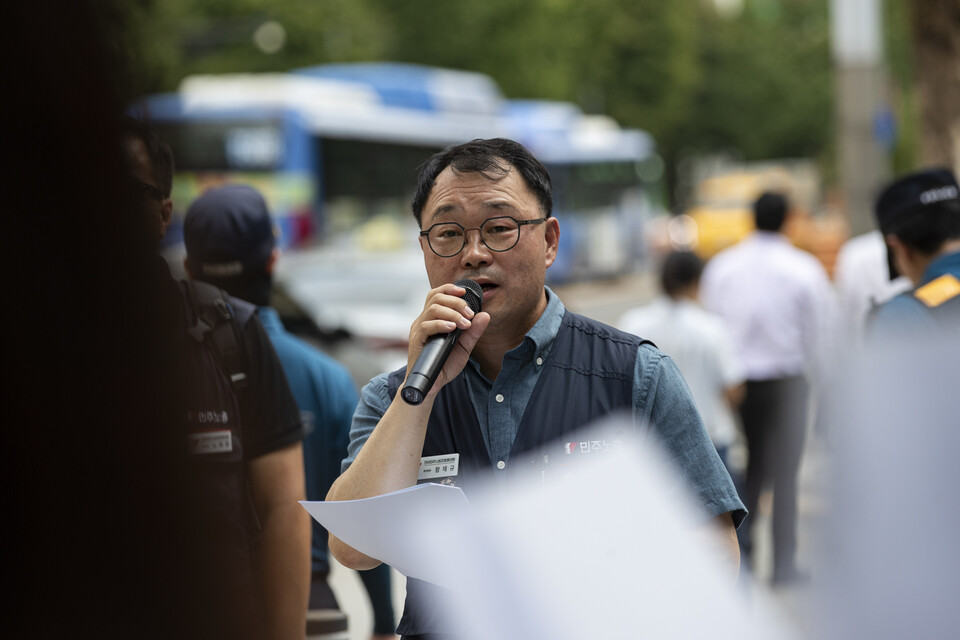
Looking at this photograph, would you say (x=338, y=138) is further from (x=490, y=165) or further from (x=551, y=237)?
(x=490, y=165)

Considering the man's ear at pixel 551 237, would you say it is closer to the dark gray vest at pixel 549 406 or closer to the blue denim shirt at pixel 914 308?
the dark gray vest at pixel 549 406


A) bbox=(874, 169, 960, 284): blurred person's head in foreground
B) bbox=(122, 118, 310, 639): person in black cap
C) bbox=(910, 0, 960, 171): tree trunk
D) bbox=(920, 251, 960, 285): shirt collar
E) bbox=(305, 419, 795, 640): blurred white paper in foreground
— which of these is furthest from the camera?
bbox=(910, 0, 960, 171): tree trunk

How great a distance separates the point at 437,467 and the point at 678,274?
144 inches

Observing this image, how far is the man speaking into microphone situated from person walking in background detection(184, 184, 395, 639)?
1.09 m

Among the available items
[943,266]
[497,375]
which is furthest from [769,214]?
[497,375]

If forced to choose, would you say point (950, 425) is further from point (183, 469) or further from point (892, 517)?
point (183, 469)

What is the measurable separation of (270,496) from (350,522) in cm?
107

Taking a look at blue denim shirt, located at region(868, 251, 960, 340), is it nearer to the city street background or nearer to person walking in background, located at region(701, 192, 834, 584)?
the city street background

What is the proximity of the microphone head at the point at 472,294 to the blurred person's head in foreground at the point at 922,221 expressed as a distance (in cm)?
194

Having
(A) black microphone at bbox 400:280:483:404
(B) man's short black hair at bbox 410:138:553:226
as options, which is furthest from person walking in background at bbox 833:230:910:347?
(A) black microphone at bbox 400:280:483:404

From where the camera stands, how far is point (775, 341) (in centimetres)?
630

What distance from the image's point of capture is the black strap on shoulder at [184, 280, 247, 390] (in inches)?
98.8

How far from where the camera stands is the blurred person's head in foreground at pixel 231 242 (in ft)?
10.7

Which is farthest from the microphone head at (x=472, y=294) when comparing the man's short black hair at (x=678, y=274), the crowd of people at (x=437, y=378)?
the man's short black hair at (x=678, y=274)
